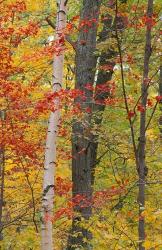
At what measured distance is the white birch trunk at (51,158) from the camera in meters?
6.36

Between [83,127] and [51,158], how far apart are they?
1.56m

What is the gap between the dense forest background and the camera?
6078 mm

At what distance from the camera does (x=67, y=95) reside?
6.58 m

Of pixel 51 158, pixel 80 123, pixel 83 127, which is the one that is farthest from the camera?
pixel 80 123

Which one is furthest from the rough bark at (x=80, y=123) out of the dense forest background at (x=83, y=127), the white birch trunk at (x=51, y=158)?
the white birch trunk at (x=51, y=158)

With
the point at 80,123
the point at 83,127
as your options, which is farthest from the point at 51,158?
the point at 80,123

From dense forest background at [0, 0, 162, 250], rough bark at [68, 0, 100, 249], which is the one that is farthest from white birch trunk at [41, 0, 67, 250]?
rough bark at [68, 0, 100, 249]

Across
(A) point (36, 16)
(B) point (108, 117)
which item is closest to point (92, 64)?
(B) point (108, 117)

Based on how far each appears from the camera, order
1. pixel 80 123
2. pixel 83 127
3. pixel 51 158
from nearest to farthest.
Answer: pixel 51 158
pixel 83 127
pixel 80 123

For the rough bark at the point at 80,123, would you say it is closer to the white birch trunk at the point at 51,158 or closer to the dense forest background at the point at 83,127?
the dense forest background at the point at 83,127

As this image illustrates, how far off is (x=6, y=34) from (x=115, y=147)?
3123 millimetres

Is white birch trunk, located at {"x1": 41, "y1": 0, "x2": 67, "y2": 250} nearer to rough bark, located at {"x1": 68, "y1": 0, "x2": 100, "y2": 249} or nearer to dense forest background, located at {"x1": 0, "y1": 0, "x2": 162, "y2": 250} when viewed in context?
dense forest background, located at {"x1": 0, "y1": 0, "x2": 162, "y2": 250}

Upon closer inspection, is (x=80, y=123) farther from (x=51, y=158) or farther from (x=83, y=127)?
(x=51, y=158)

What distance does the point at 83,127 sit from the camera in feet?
26.1
